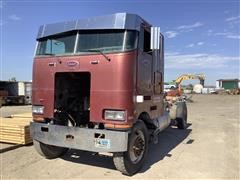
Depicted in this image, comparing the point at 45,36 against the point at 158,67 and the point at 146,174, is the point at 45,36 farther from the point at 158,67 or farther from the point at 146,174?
the point at 146,174

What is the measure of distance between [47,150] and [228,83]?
85.8 metres

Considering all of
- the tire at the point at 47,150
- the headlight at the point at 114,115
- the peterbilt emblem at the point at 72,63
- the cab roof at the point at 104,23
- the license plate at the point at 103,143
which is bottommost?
the tire at the point at 47,150

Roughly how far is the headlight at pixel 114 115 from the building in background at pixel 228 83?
3282 inches

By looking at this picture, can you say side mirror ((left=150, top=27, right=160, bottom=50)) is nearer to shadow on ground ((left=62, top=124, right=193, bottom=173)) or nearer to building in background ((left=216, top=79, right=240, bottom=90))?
shadow on ground ((left=62, top=124, right=193, bottom=173))

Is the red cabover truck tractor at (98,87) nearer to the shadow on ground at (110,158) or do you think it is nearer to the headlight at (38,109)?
the headlight at (38,109)

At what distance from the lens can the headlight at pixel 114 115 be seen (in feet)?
16.9

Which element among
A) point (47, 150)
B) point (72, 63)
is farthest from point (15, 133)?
point (72, 63)

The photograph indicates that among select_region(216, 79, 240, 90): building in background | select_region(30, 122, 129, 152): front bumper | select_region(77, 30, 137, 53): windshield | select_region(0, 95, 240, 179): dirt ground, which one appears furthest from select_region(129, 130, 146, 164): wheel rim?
select_region(216, 79, 240, 90): building in background

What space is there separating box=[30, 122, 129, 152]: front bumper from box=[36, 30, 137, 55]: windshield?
1.51m

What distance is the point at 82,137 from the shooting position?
5363 millimetres

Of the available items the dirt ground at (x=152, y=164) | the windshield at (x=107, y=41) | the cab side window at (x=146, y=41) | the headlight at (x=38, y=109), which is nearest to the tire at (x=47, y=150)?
the dirt ground at (x=152, y=164)

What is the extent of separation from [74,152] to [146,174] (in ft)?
7.28

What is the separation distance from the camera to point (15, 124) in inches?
308

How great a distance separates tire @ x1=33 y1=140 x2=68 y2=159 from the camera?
632 cm
